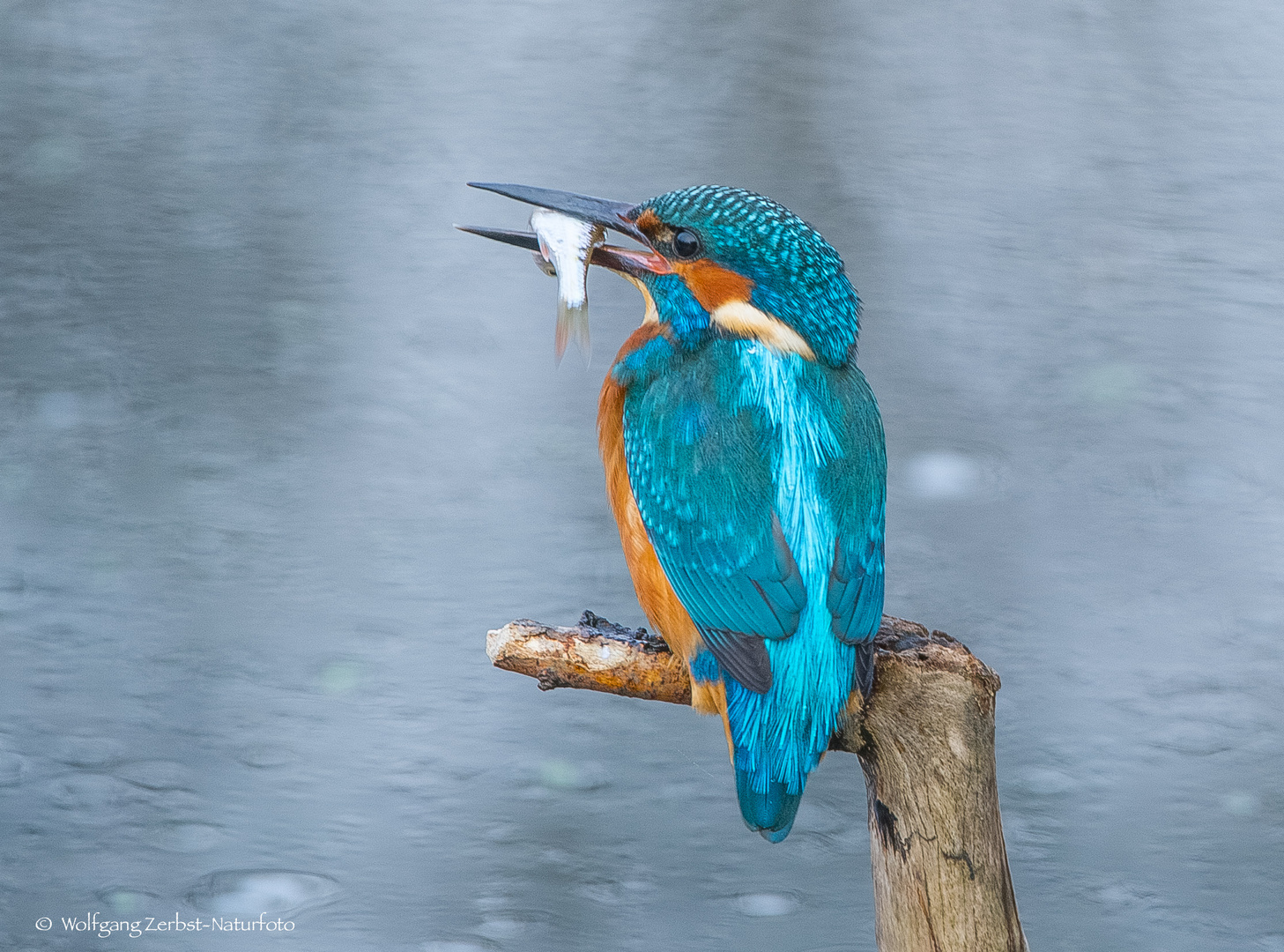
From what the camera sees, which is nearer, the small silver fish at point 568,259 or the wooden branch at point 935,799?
the wooden branch at point 935,799

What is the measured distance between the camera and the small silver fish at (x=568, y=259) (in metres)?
1.27

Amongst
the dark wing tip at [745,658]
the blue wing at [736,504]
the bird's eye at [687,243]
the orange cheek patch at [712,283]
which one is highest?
the bird's eye at [687,243]

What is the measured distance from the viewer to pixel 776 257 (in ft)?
4.01

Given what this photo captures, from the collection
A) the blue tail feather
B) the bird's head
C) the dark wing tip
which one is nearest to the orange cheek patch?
the bird's head

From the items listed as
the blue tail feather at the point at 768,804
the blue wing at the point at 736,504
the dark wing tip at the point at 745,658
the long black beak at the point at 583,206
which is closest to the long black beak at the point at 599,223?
the long black beak at the point at 583,206

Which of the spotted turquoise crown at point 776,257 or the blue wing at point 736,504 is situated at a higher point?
the spotted turquoise crown at point 776,257

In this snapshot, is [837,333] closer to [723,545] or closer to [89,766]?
[723,545]

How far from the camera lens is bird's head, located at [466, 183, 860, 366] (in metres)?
1.22

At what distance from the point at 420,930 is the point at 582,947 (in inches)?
9.1

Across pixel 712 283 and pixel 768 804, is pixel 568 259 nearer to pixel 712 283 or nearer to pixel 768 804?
pixel 712 283

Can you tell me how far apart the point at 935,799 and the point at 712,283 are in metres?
0.50

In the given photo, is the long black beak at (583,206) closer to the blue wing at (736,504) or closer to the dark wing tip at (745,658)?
the blue wing at (736,504)

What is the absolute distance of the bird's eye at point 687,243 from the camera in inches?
49.1

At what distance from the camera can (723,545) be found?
1166 mm
